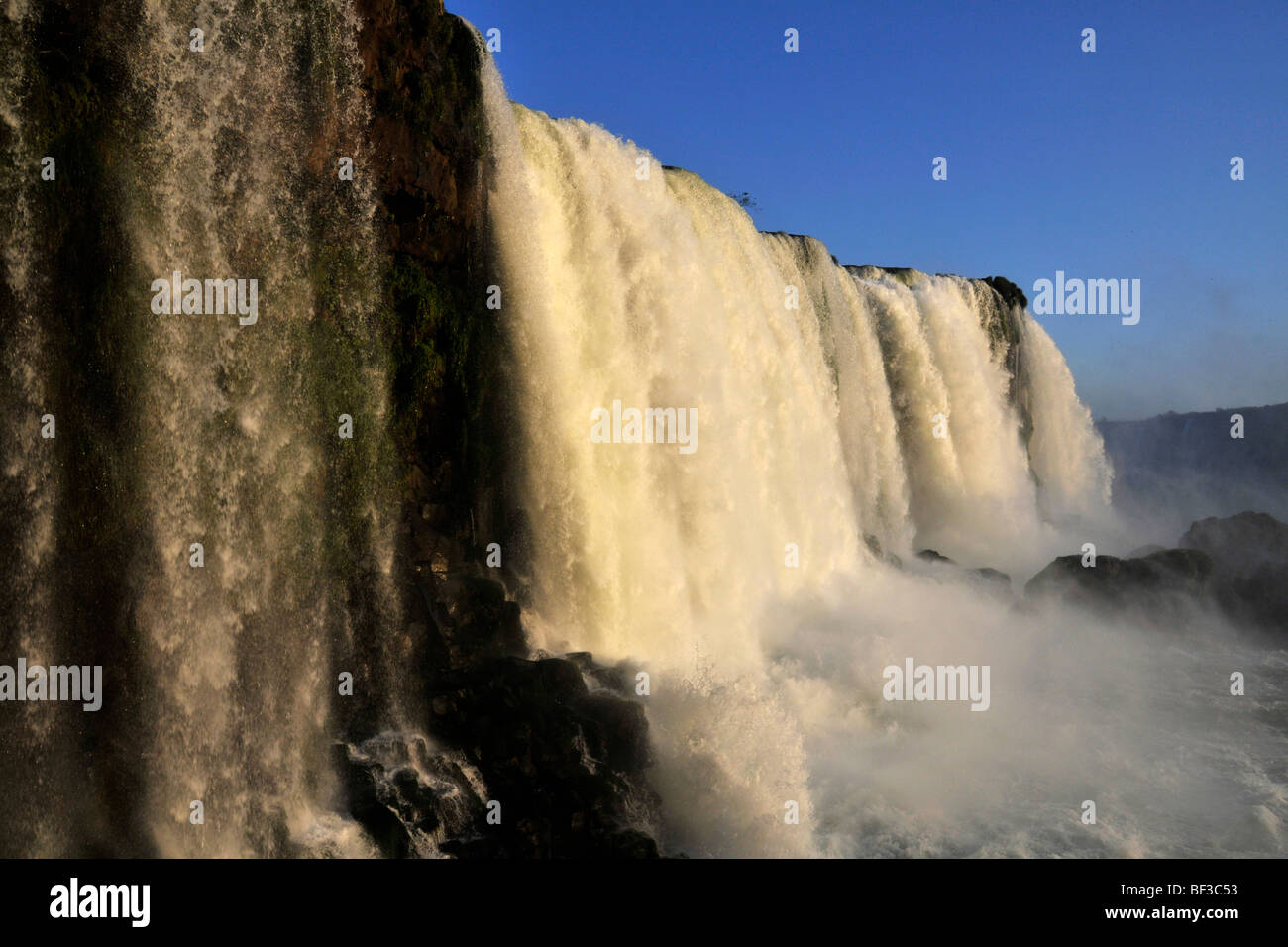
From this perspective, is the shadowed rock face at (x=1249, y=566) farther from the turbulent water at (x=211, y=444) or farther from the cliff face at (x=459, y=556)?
the turbulent water at (x=211, y=444)

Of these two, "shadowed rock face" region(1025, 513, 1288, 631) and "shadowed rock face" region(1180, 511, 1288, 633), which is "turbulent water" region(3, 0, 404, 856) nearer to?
"shadowed rock face" region(1025, 513, 1288, 631)

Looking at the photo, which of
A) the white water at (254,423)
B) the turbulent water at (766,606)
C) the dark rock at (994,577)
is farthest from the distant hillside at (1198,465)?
the white water at (254,423)

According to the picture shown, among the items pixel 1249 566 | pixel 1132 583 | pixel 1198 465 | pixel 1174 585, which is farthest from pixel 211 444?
pixel 1198 465

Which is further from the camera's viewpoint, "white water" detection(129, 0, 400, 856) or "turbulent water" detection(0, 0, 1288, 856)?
"white water" detection(129, 0, 400, 856)

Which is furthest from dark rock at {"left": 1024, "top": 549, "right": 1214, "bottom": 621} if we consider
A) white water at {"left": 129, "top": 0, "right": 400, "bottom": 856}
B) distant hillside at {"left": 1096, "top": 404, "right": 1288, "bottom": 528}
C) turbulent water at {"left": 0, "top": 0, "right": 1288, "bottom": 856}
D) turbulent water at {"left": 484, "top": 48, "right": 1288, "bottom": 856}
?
distant hillside at {"left": 1096, "top": 404, "right": 1288, "bottom": 528}
